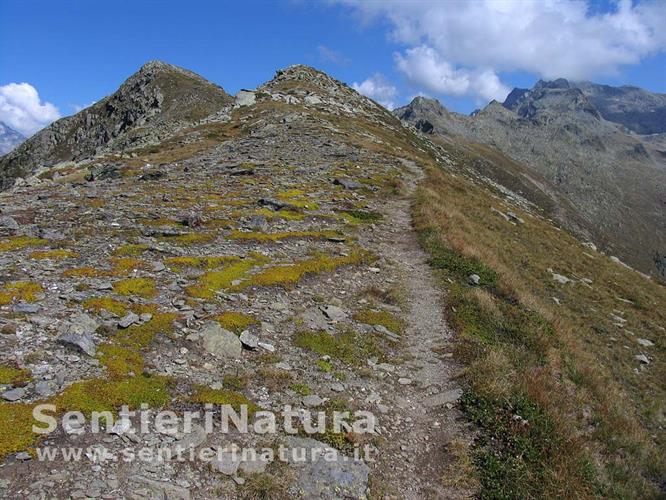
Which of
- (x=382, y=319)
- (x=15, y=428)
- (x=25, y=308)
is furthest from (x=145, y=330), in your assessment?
(x=382, y=319)

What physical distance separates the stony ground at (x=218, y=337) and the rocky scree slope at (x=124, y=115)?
85218 millimetres

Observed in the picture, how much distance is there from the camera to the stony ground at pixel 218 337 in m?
8.54

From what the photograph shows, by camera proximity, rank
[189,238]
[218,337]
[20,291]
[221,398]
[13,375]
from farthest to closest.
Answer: [189,238], [20,291], [218,337], [221,398], [13,375]

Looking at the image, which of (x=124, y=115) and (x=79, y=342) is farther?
(x=124, y=115)

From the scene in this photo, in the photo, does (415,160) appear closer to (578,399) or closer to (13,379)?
(578,399)

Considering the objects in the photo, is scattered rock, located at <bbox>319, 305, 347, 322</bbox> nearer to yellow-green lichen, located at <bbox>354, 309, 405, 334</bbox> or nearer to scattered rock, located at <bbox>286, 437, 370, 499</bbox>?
yellow-green lichen, located at <bbox>354, 309, 405, 334</bbox>

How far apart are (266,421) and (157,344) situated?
388cm

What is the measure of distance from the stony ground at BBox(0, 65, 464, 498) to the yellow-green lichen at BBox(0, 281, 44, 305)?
61 millimetres

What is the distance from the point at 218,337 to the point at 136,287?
3.89 m

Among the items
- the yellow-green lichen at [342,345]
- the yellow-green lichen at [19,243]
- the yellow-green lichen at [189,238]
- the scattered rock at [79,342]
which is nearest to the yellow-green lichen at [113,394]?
the scattered rock at [79,342]

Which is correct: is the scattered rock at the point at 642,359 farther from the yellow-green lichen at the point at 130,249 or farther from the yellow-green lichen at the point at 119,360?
the yellow-green lichen at the point at 130,249

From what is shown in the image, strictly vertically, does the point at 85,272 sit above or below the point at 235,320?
above

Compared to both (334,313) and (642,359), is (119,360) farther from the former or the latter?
(642,359)

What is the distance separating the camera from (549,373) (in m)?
13.9
